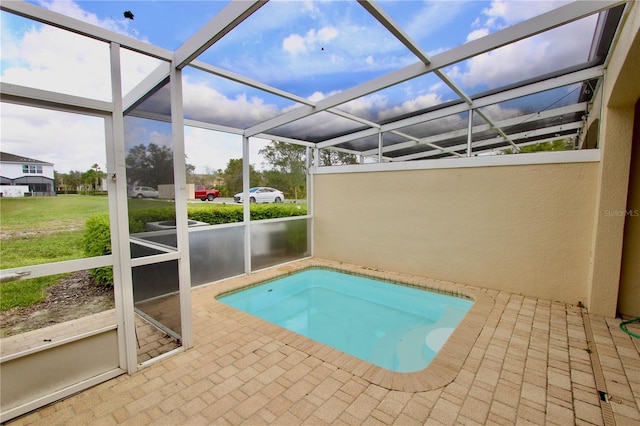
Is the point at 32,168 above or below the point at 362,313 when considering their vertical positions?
above

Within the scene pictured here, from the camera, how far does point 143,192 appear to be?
2.92 m

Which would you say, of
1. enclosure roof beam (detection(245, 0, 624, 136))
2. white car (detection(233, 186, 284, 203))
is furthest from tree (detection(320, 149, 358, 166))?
enclosure roof beam (detection(245, 0, 624, 136))

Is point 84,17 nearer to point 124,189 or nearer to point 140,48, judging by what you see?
point 140,48

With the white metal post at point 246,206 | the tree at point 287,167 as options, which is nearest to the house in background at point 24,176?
the white metal post at point 246,206

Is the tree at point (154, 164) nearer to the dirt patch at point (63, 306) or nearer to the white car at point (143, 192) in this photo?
the white car at point (143, 192)

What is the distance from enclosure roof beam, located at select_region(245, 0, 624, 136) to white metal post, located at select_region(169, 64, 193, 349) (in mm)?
2275

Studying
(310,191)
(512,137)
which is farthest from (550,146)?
(310,191)

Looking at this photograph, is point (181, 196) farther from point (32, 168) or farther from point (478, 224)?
point (478, 224)

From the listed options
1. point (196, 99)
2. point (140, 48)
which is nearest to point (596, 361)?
point (140, 48)

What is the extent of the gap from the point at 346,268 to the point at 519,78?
15.4 ft

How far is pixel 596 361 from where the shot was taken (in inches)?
114

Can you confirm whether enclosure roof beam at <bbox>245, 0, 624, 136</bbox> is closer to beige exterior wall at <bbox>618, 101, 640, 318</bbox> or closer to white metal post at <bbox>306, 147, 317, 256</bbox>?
beige exterior wall at <bbox>618, 101, 640, 318</bbox>

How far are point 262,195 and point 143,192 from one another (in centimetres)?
327

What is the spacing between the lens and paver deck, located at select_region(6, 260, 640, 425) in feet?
7.13
